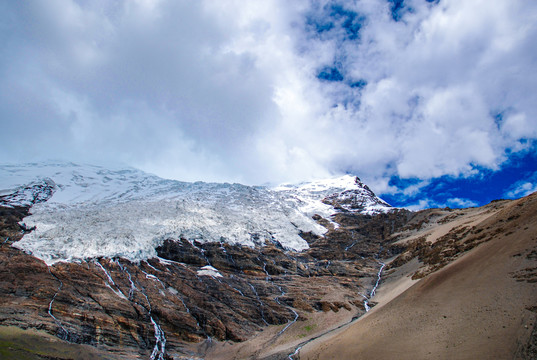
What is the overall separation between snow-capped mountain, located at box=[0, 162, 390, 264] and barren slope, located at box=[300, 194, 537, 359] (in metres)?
44.6

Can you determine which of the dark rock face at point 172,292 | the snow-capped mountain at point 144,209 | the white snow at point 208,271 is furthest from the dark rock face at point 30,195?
the white snow at point 208,271

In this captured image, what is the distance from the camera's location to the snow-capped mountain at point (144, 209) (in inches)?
2486

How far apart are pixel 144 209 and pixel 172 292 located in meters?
39.8

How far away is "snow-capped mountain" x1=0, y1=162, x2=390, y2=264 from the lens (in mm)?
63156

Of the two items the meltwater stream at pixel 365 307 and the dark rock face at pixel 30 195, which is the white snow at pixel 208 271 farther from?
the dark rock face at pixel 30 195

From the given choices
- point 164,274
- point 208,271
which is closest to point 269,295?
point 208,271

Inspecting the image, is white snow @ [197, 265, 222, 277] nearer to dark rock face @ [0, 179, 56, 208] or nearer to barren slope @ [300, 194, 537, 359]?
barren slope @ [300, 194, 537, 359]

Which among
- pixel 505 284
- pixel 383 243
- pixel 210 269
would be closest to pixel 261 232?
pixel 210 269

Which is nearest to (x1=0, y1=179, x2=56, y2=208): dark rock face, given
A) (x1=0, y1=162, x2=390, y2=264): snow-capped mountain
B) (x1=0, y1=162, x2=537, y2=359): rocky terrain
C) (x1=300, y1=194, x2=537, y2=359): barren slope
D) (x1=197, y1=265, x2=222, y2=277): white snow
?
(x1=0, y1=162, x2=390, y2=264): snow-capped mountain

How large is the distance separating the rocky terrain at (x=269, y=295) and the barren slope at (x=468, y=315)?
0.50 ft

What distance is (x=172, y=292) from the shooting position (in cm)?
5456

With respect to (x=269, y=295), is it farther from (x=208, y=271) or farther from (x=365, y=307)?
(x=365, y=307)

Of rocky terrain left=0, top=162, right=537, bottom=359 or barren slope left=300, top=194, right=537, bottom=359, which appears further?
rocky terrain left=0, top=162, right=537, bottom=359

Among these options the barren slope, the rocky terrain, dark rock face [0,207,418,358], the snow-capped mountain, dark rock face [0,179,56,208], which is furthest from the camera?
dark rock face [0,179,56,208]
